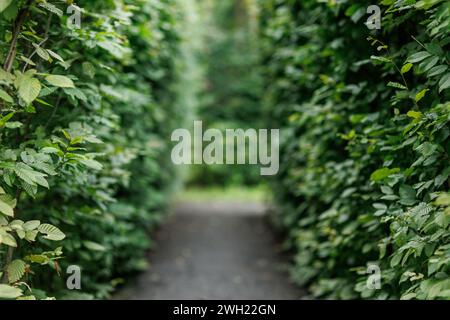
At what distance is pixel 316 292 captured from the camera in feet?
15.9

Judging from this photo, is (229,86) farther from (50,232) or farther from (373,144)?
(50,232)

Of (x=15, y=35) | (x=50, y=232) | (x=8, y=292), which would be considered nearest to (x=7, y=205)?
(x=50, y=232)

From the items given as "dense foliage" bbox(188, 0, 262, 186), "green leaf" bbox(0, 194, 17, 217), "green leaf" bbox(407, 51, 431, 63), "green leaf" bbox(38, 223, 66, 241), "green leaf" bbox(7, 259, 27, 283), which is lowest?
"green leaf" bbox(7, 259, 27, 283)

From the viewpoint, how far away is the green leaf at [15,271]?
2.71m

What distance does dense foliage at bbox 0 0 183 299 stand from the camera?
2.72 meters

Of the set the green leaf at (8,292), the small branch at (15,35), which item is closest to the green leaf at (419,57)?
the small branch at (15,35)

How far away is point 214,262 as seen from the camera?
22.0 feet

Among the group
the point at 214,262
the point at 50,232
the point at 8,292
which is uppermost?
the point at 214,262

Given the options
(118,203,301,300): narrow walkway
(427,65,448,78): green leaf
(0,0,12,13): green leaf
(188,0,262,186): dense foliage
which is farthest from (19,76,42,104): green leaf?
(188,0,262,186): dense foliage

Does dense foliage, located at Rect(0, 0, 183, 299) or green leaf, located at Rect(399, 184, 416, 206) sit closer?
dense foliage, located at Rect(0, 0, 183, 299)

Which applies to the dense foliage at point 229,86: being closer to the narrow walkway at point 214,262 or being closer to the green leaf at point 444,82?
the narrow walkway at point 214,262

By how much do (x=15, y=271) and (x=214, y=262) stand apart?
165 inches

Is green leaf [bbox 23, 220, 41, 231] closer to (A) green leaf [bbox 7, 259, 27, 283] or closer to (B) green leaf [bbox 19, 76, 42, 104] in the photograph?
(A) green leaf [bbox 7, 259, 27, 283]
